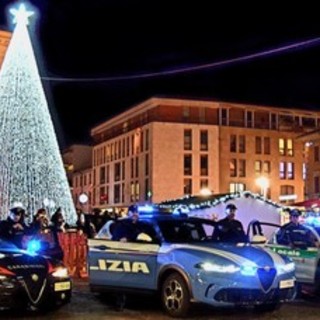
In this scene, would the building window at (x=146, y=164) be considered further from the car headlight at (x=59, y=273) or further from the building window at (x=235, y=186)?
the car headlight at (x=59, y=273)

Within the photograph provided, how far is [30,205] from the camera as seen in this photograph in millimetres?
28297

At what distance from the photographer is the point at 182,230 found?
1171 cm

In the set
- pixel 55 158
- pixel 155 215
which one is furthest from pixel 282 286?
pixel 55 158

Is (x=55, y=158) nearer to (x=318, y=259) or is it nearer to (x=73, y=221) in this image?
(x=73, y=221)

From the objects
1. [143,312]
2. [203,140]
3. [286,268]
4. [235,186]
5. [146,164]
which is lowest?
[143,312]

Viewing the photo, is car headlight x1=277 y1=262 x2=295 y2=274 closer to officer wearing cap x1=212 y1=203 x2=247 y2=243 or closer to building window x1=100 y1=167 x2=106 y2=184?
officer wearing cap x1=212 y1=203 x2=247 y2=243

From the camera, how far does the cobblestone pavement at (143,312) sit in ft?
35.6

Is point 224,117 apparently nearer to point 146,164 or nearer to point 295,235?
point 146,164

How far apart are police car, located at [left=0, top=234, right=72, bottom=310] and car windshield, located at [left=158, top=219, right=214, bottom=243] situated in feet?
5.94

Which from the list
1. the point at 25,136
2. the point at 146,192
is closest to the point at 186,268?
the point at 25,136

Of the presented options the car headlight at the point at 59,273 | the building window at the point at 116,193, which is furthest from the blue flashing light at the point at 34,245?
the building window at the point at 116,193

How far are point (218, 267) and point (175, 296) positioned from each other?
96 centimetres

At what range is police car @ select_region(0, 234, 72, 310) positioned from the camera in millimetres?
10172

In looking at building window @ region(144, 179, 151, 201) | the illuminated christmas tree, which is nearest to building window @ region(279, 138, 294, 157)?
building window @ region(144, 179, 151, 201)
